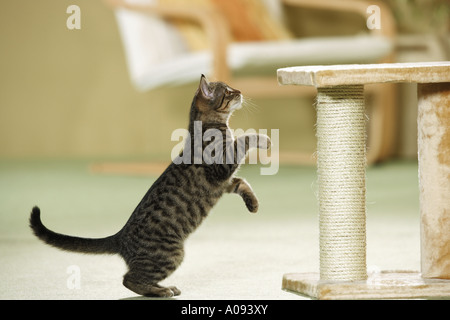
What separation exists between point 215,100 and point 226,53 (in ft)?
5.12

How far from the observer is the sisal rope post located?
163 centimetres

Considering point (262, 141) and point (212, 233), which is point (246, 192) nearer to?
point (262, 141)

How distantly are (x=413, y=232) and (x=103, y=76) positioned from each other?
2.42 meters

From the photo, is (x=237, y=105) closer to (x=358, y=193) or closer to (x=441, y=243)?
(x=358, y=193)

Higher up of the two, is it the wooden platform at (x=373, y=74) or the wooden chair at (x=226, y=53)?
the wooden chair at (x=226, y=53)

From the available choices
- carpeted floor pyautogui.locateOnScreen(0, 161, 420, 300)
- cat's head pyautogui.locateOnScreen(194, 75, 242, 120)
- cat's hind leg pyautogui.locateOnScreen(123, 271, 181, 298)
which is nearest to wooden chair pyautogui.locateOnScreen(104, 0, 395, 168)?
carpeted floor pyautogui.locateOnScreen(0, 161, 420, 300)

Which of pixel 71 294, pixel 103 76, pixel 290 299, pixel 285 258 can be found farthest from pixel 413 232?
pixel 103 76

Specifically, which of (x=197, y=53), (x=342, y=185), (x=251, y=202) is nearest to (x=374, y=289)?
(x=342, y=185)

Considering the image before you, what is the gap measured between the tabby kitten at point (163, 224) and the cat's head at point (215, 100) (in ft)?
0.23

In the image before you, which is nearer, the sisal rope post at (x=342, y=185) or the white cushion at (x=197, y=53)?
Result: the sisal rope post at (x=342, y=185)

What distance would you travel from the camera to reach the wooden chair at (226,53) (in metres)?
3.29

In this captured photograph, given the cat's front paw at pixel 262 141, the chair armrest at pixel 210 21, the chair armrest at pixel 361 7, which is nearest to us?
the cat's front paw at pixel 262 141

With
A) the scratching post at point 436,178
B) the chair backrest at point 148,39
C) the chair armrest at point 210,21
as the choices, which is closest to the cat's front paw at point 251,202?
the scratching post at point 436,178

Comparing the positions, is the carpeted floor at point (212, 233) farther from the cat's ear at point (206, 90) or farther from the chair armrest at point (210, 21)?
the chair armrest at point (210, 21)
